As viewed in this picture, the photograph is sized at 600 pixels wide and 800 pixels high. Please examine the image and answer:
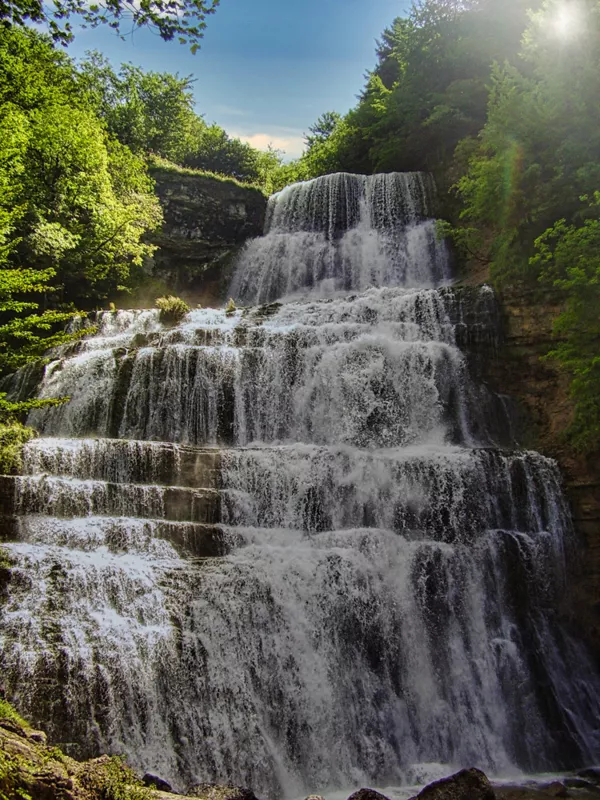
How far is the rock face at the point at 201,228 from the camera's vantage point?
2469cm

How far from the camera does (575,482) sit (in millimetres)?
11781

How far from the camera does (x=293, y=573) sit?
9523mm

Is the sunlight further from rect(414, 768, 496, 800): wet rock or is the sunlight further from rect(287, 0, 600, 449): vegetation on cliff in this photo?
rect(414, 768, 496, 800): wet rock

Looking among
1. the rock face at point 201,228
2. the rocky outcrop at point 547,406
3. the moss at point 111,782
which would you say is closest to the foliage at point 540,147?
the rocky outcrop at point 547,406

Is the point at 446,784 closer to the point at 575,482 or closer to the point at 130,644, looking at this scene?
the point at 130,644

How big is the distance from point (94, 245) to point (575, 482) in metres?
17.7

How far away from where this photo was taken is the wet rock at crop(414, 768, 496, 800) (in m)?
6.23

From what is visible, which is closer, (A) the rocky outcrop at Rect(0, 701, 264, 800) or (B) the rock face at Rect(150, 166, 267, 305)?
(A) the rocky outcrop at Rect(0, 701, 264, 800)

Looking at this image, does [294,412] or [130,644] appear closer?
[130,644]

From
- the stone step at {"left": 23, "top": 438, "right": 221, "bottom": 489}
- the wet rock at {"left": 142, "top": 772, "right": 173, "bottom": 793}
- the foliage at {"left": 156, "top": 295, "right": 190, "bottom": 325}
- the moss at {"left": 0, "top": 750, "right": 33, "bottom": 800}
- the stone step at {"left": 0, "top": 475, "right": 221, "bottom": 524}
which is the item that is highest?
the foliage at {"left": 156, "top": 295, "right": 190, "bottom": 325}

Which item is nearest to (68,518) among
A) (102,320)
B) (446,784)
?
(446,784)

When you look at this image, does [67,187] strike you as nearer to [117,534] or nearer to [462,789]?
[117,534]

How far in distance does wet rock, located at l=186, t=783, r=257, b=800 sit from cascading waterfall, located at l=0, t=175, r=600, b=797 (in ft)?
3.30

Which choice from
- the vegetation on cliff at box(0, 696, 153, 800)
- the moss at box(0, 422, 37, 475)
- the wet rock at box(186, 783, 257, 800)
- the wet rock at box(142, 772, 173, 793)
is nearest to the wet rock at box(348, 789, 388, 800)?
the wet rock at box(186, 783, 257, 800)
